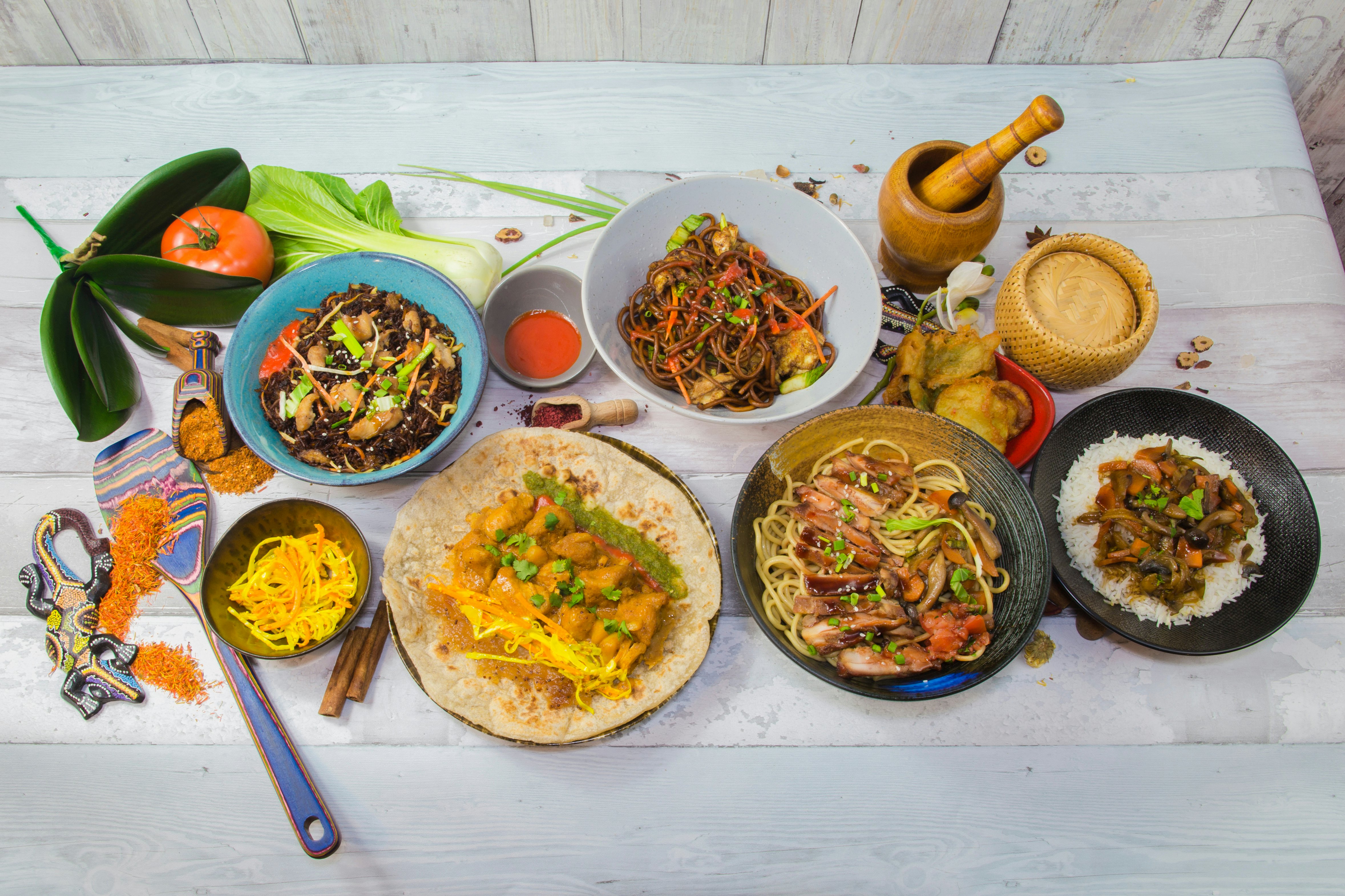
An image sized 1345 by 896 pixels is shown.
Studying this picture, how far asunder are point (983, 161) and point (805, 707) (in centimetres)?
203

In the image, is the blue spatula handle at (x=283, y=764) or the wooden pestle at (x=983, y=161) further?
the blue spatula handle at (x=283, y=764)

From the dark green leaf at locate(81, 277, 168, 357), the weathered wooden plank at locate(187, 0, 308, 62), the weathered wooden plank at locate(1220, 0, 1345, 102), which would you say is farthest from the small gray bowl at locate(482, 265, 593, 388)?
the weathered wooden plank at locate(1220, 0, 1345, 102)

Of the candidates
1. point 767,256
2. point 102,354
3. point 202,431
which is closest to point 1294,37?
point 767,256

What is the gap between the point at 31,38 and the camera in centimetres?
325

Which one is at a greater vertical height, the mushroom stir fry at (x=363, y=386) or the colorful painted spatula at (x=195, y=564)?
the mushroom stir fry at (x=363, y=386)

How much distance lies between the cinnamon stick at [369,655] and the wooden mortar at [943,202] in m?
2.34

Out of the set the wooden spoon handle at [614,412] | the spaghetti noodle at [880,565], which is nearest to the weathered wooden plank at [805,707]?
the spaghetti noodle at [880,565]

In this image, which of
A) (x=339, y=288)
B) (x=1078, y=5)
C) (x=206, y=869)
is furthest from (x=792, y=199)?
(x=206, y=869)

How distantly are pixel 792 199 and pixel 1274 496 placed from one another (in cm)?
208

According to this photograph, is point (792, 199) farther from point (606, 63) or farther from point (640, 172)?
point (606, 63)

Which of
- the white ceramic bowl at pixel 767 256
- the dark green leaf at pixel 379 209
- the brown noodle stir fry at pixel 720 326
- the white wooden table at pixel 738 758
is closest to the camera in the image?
the white wooden table at pixel 738 758

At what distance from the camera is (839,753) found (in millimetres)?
2430

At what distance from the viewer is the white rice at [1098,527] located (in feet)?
7.81

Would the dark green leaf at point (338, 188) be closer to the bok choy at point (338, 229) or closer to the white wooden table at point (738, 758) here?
the bok choy at point (338, 229)
